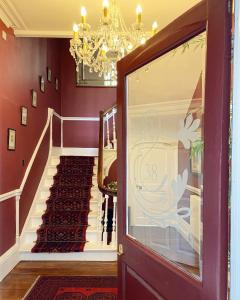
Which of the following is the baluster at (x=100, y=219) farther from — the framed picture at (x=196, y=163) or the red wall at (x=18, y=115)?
the framed picture at (x=196, y=163)

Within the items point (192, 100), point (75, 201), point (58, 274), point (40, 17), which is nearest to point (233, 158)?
point (192, 100)

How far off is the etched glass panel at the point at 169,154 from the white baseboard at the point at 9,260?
227 centimetres

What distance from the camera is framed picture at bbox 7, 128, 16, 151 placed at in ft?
13.0

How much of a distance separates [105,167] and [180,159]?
4.51 metres

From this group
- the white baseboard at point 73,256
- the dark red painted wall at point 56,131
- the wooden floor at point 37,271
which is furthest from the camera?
the dark red painted wall at point 56,131

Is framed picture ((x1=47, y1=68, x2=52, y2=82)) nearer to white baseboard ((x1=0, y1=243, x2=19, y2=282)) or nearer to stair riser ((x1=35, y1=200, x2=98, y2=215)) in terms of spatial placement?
stair riser ((x1=35, y1=200, x2=98, y2=215))

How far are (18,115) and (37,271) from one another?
201 cm

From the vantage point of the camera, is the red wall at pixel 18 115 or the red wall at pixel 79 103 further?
the red wall at pixel 79 103

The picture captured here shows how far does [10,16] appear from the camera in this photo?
345cm

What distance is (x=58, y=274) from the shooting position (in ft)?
12.5

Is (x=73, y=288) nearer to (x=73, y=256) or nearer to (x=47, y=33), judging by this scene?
(x=73, y=256)

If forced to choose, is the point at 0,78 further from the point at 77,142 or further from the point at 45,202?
the point at 77,142

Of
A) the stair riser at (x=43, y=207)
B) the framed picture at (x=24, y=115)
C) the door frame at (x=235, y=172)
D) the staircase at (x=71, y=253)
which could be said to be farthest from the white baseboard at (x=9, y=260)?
the door frame at (x=235, y=172)

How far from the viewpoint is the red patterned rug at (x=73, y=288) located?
323 cm
